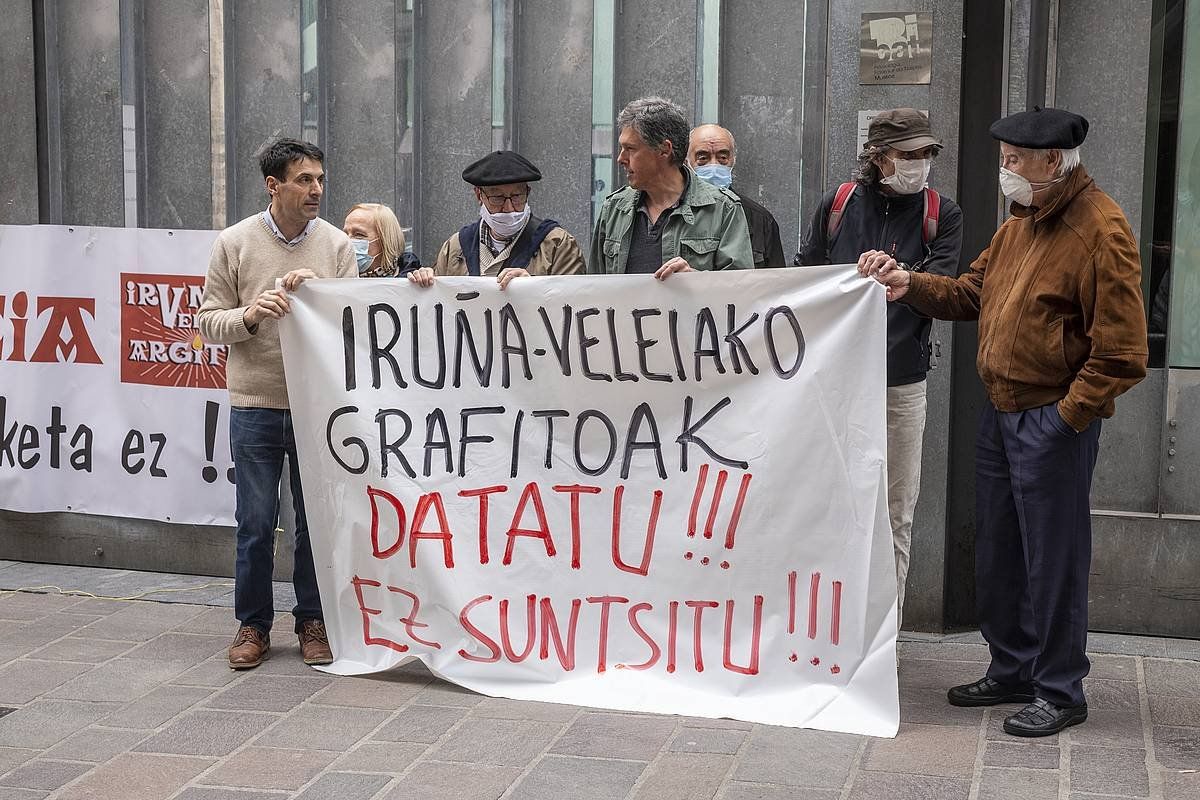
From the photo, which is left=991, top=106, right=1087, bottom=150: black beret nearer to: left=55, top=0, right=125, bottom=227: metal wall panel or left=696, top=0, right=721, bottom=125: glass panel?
left=696, top=0, right=721, bottom=125: glass panel

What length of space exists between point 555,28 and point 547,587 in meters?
2.61

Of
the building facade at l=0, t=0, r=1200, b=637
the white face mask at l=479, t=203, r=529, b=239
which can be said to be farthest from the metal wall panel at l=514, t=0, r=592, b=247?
the white face mask at l=479, t=203, r=529, b=239

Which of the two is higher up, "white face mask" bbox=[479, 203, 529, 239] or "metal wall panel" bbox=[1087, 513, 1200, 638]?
"white face mask" bbox=[479, 203, 529, 239]

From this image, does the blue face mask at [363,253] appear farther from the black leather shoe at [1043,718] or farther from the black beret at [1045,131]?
the black leather shoe at [1043,718]

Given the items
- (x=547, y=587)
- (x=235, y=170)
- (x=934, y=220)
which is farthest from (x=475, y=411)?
(x=235, y=170)

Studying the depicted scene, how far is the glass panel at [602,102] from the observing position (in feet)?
20.9

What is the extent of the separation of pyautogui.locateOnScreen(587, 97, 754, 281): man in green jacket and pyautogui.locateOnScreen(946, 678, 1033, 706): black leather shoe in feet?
5.39

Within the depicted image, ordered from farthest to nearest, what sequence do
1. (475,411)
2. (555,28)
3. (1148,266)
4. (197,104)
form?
(197,104), (555,28), (1148,266), (475,411)

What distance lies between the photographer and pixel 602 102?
6.43 metres

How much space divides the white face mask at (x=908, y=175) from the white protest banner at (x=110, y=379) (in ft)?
10.5

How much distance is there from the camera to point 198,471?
22.4 feet

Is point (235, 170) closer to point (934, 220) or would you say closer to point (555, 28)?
point (555, 28)

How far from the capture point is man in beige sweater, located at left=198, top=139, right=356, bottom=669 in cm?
546

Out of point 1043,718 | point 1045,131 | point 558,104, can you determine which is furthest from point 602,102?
point 1043,718
